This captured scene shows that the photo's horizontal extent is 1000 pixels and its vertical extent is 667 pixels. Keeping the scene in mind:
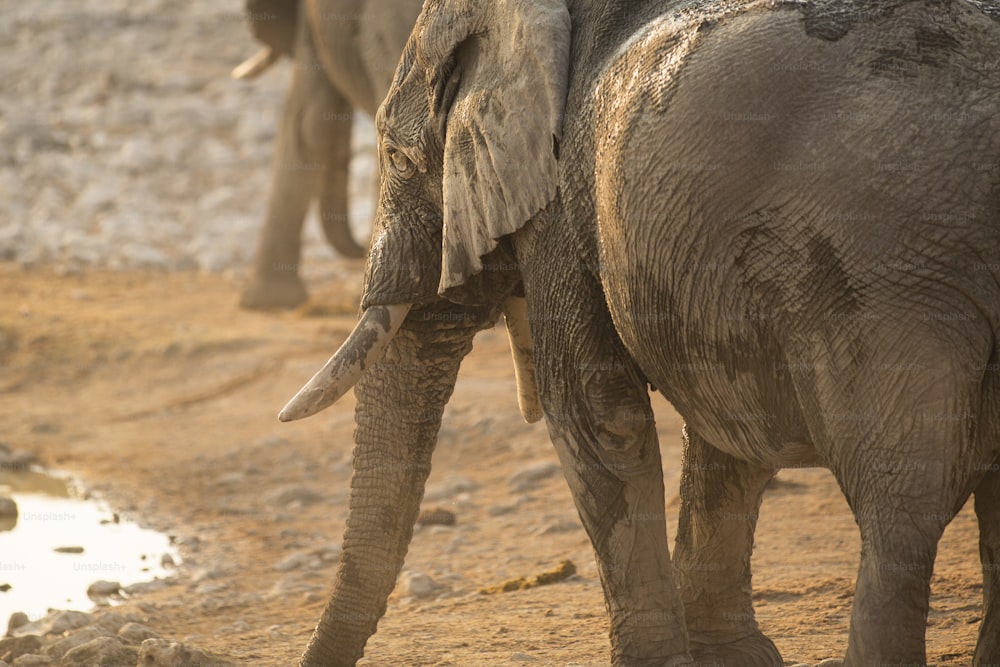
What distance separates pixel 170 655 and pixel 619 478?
4.72ft

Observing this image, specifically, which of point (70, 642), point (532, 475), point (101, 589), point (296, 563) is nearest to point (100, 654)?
point (70, 642)

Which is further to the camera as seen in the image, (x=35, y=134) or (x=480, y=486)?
(x=35, y=134)

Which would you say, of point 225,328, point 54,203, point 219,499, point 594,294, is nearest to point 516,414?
point 219,499

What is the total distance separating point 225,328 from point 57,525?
3520mm

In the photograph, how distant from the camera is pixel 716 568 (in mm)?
3939

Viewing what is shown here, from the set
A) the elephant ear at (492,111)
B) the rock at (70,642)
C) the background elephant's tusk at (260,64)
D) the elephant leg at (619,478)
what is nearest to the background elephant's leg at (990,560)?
the elephant leg at (619,478)

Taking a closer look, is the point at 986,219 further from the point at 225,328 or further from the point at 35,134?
the point at 35,134

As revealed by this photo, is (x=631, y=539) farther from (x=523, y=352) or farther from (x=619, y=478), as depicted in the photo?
(x=523, y=352)

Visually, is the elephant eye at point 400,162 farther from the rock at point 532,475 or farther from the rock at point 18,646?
the rock at point 532,475

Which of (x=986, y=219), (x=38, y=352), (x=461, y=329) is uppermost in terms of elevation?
(x=986, y=219)

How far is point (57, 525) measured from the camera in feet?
20.8

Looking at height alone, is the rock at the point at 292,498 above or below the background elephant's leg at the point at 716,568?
below

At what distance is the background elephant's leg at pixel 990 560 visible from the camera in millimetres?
2998

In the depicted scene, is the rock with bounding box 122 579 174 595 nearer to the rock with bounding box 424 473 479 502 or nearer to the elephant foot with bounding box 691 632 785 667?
the rock with bounding box 424 473 479 502
